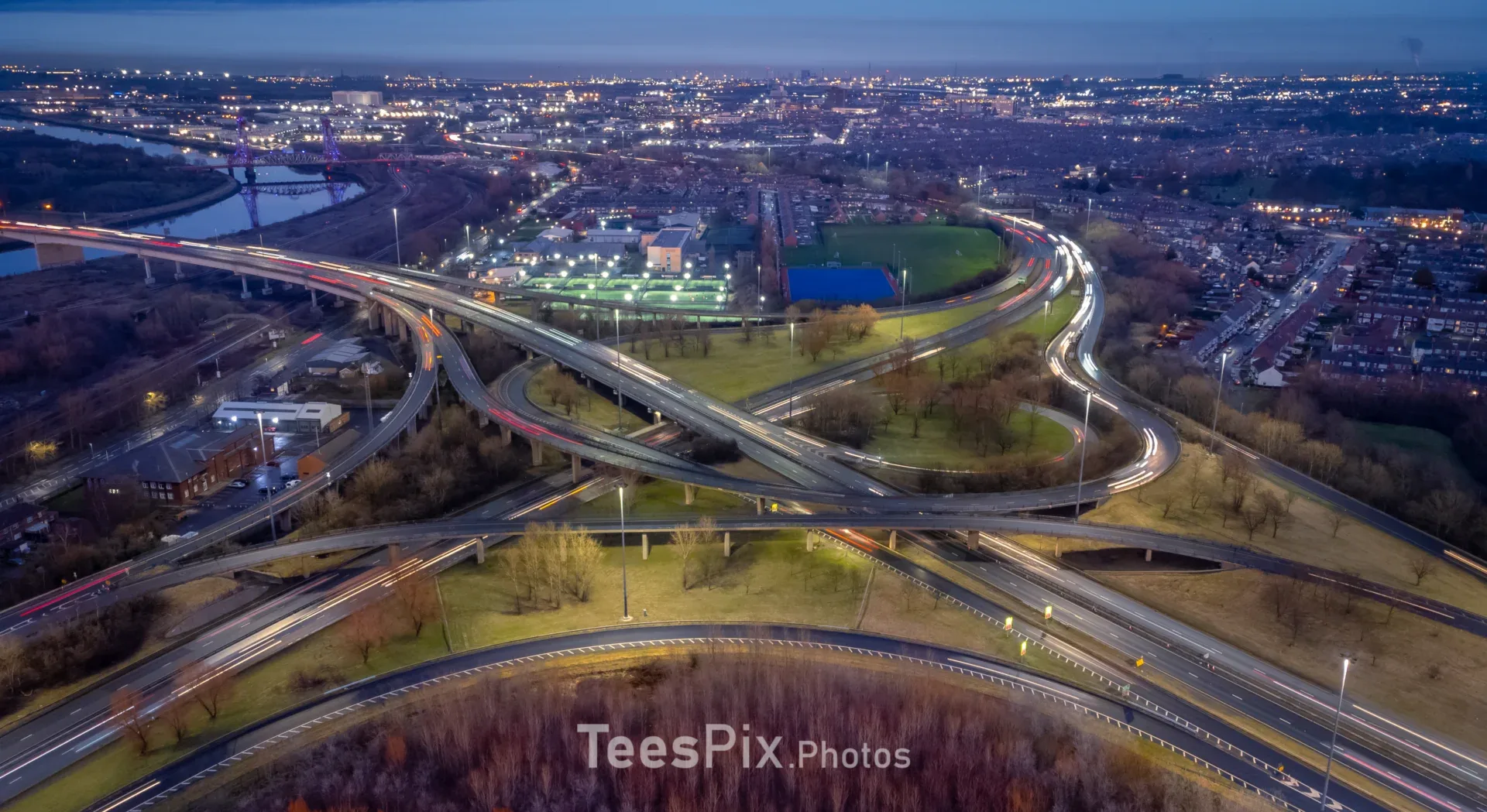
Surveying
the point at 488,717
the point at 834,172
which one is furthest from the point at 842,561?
the point at 834,172

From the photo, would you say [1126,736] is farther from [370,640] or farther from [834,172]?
[834,172]

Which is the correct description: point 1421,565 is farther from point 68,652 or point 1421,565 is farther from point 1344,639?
point 68,652

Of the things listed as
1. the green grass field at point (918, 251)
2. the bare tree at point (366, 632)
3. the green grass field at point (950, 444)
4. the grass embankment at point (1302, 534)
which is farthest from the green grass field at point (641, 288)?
the bare tree at point (366, 632)

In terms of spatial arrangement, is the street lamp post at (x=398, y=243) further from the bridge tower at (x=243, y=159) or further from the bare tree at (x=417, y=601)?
the bare tree at (x=417, y=601)

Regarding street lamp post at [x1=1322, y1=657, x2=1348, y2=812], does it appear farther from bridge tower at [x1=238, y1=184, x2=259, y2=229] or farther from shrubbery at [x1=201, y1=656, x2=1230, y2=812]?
bridge tower at [x1=238, y1=184, x2=259, y2=229]

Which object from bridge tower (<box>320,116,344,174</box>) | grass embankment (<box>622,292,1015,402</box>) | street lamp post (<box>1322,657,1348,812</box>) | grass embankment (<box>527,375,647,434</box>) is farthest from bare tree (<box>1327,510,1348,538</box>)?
bridge tower (<box>320,116,344,174</box>)

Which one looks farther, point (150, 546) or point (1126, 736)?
point (150, 546)
